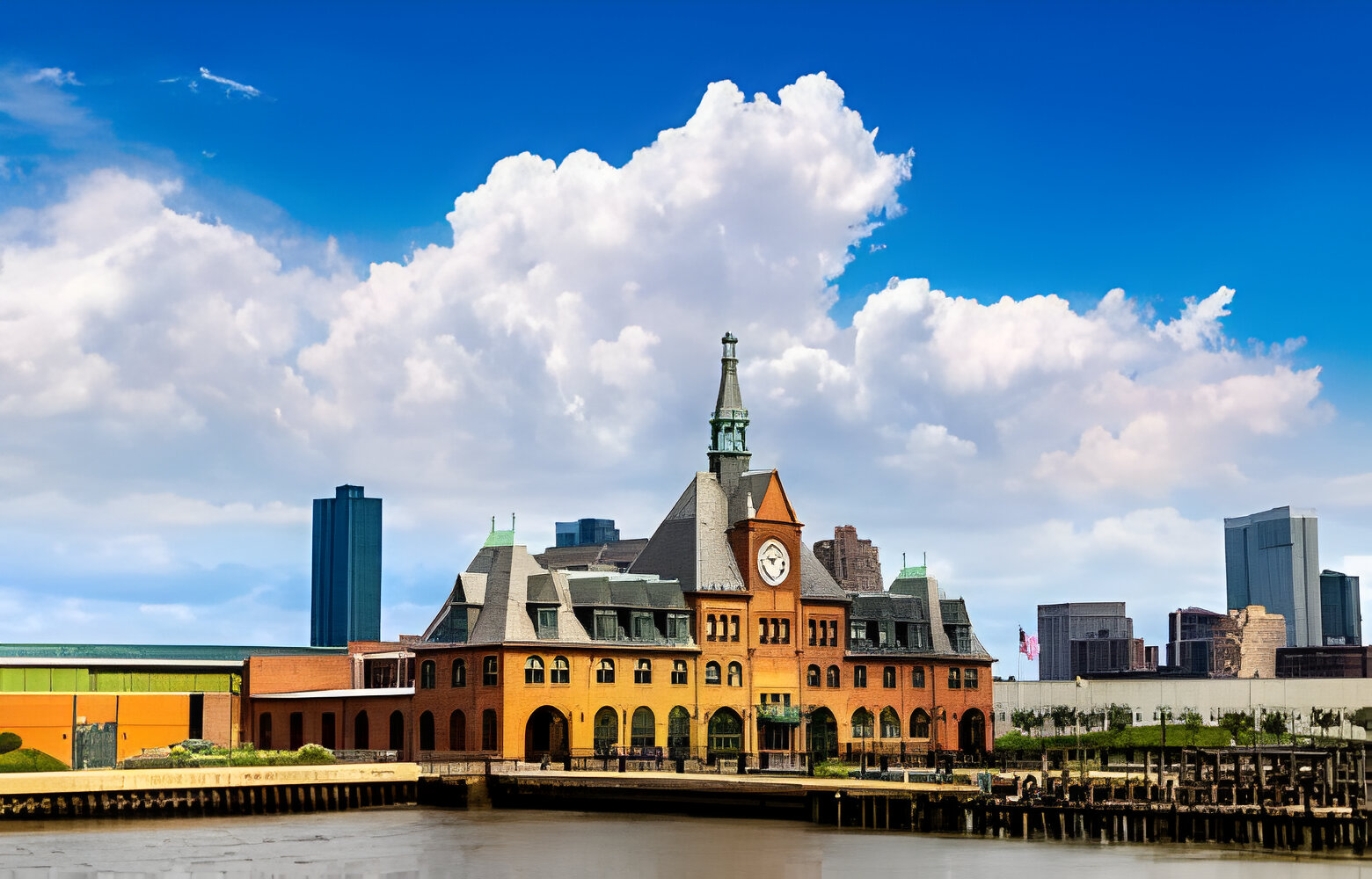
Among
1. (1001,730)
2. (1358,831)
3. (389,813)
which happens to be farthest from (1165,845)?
(1001,730)

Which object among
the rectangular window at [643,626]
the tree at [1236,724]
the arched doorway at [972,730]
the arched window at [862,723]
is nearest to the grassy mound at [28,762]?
the rectangular window at [643,626]

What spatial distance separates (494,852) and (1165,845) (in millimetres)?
27274

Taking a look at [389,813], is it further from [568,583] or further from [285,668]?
[285,668]

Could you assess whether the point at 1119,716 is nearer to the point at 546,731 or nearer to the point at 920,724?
the point at 920,724

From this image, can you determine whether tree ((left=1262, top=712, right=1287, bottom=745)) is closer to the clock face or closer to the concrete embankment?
the clock face

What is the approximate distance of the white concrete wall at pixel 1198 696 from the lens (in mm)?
136375

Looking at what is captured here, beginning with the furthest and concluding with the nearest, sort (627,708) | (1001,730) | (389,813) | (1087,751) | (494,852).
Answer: (1001,730) < (1087,751) < (627,708) < (389,813) < (494,852)

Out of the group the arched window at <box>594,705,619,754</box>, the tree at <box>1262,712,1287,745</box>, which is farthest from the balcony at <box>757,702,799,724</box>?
the tree at <box>1262,712,1287,745</box>

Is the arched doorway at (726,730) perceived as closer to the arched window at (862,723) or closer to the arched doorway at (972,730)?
the arched window at (862,723)

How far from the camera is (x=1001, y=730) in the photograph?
141000 mm

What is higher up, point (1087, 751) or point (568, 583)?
point (568, 583)

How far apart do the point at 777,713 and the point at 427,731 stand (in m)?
22.1

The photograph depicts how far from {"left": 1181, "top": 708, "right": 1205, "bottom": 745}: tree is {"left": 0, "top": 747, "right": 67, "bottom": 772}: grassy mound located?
2839 inches

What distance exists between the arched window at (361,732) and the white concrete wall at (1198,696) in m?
54.4
